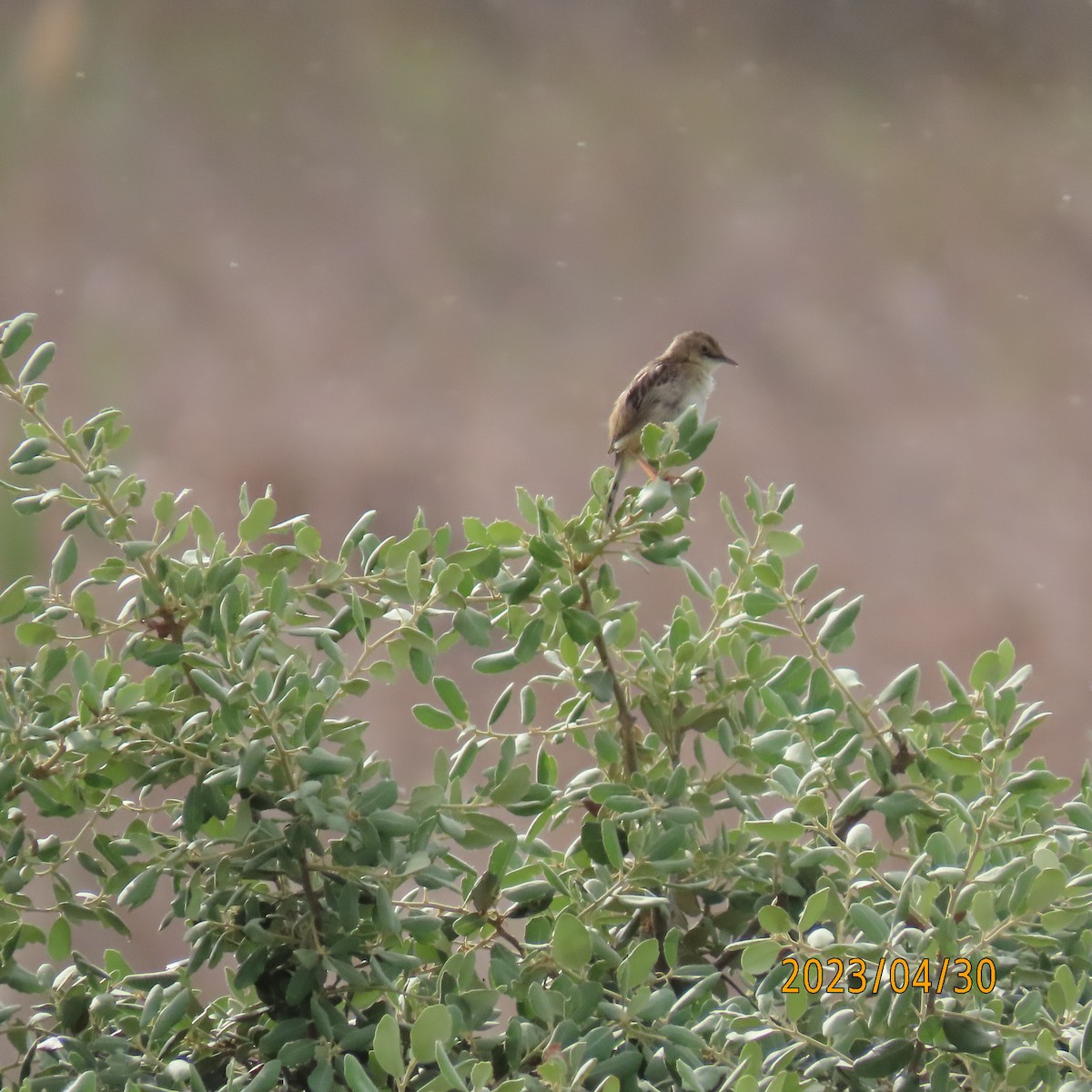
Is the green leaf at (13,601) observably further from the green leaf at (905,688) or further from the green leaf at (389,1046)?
the green leaf at (905,688)

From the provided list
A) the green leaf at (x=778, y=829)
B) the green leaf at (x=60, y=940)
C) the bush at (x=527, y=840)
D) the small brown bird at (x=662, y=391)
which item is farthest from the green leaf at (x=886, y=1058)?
the small brown bird at (x=662, y=391)

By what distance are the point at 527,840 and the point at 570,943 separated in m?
0.18

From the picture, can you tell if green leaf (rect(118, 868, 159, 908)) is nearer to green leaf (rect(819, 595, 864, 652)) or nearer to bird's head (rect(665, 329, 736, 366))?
green leaf (rect(819, 595, 864, 652))

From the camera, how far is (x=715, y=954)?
0.82m

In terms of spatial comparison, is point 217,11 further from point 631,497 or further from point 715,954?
point 715,954

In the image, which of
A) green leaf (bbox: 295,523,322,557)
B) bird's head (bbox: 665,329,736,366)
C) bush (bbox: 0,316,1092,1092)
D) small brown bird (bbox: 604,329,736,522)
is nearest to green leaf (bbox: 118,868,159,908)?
bush (bbox: 0,316,1092,1092)

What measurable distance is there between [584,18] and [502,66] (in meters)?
0.19

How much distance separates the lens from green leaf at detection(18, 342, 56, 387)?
0.75 meters

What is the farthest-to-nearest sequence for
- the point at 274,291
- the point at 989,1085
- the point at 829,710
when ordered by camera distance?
the point at 274,291, the point at 829,710, the point at 989,1085

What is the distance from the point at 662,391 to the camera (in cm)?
158

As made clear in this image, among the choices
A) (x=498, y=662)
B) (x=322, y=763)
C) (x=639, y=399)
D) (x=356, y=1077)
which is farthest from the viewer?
(x=639, y=399)

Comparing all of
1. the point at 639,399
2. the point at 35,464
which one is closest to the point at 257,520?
the point at 35,464

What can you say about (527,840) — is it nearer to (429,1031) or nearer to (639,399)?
(429,1031)

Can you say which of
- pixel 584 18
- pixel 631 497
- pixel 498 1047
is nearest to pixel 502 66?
pixel 584 18
